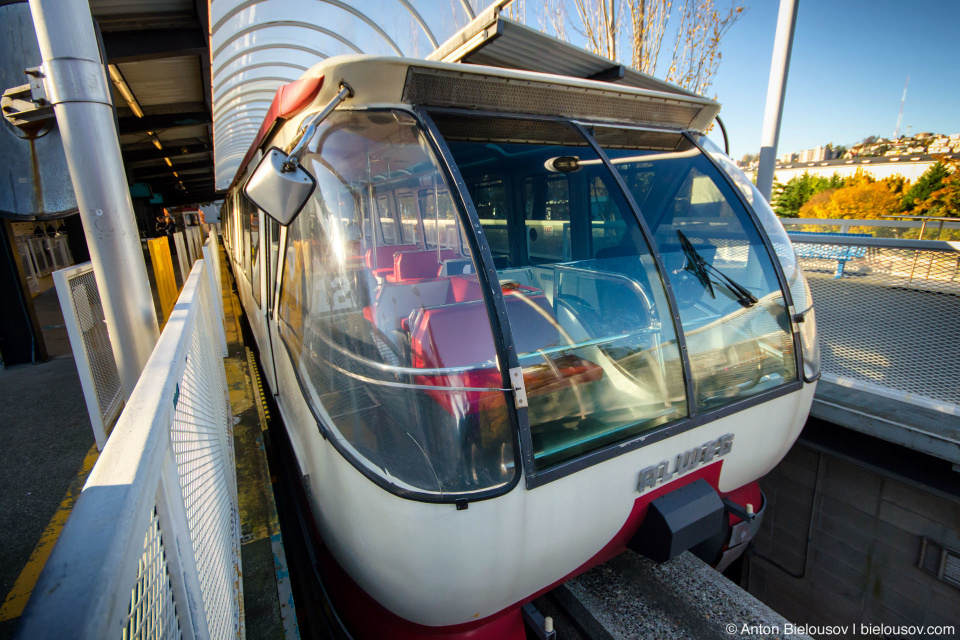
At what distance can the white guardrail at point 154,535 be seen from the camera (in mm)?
574

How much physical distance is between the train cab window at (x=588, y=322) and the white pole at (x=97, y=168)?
1496 mm

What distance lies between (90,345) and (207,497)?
90.0 inches

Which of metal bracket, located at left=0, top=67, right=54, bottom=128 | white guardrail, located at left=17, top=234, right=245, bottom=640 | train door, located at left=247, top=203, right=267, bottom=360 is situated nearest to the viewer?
white guardrail, located at left=17, top=234, right=245, bottom=640

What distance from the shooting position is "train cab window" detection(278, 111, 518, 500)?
63.0 inches

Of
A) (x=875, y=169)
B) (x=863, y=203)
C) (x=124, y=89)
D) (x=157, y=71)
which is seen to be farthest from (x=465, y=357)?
(x=875, y=169)

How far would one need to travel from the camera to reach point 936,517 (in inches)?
119

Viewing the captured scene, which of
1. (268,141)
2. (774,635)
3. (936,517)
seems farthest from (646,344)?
(936,517)

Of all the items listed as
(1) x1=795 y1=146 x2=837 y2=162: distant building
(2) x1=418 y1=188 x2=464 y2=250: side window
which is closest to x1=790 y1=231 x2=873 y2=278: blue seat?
(2) x1=418 y1=188 x2=464 y2=250: side window

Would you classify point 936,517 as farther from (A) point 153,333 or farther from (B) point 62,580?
(A) point 153,333

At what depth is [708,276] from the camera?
2.46 m

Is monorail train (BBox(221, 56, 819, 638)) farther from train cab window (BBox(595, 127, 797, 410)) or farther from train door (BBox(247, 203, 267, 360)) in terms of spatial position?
train door (BBox(247, 203, 267, 360))

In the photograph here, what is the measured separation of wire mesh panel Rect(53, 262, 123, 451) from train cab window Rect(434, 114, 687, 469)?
2.58 meters

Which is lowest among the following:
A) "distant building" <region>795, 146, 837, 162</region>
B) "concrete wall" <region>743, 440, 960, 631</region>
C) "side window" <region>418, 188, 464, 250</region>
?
"concrete wall" <region>743, 440, 960, 631</region>

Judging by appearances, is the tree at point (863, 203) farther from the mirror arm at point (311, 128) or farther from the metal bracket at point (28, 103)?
the metal bracket at point (28, 103)
